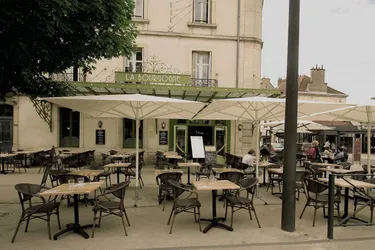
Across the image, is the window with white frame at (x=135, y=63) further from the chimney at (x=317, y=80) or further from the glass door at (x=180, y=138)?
the chimney at (x=317, y=80)

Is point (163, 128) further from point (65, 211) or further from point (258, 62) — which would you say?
point (65, 211)

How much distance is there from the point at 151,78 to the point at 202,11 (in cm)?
543

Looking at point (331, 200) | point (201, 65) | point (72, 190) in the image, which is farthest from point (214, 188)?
point (201, 65)

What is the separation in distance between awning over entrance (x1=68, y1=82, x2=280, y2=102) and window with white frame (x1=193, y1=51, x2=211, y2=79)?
6.88 ft

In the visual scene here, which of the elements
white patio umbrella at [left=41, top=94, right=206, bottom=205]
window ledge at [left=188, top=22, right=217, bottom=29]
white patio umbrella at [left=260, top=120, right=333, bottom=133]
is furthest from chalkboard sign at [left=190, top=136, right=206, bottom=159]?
window ledge at [left=188, top=22, right=217, bottom=29]

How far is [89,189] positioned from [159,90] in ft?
26.0

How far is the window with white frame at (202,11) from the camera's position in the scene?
1523cm

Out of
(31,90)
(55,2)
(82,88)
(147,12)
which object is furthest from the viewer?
(147,12)

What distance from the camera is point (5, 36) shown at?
5082mm

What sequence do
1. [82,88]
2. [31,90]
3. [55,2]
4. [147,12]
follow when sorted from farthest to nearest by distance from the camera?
[147,12] < [82,88] < [31,90] < [55,2]

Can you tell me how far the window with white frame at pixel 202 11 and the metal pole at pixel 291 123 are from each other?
10708mm

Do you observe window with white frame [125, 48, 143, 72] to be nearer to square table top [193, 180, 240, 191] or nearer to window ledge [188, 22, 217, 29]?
window ledge [188, 22, 217, 29]

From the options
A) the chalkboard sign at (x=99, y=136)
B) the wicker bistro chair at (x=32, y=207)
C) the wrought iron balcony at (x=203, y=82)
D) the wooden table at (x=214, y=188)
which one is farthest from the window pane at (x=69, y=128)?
the wooden table at (x=214, y=188)

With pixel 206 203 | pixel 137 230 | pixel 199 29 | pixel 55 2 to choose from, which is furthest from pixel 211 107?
pixel 199 29
